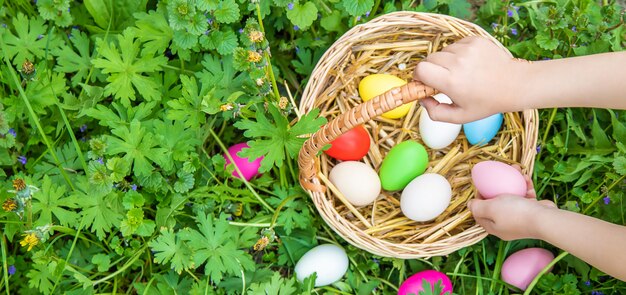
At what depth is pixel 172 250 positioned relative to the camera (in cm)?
169

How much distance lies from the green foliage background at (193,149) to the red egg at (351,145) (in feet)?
0.47

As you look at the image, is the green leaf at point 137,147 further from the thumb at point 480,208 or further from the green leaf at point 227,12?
the thumb at point 480,208

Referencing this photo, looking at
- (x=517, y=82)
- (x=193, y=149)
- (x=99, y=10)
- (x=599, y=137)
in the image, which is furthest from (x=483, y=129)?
(x=99, y=10)

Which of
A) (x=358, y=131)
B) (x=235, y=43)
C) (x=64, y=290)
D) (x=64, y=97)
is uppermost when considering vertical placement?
(x=235, y=43)

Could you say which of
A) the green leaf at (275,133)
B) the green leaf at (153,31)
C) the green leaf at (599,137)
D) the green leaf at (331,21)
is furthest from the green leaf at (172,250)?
the green leaf at (599,137)

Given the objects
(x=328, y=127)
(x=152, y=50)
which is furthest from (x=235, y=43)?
(x=328, y=127)

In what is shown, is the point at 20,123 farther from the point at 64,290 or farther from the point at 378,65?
the point at 378,65

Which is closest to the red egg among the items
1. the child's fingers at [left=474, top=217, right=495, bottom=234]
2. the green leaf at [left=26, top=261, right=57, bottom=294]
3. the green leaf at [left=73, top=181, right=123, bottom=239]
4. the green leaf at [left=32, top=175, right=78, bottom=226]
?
the child's fingers at [left=474, top=217, right=495, bottom=234]

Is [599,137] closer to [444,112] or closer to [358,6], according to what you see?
[444,112]

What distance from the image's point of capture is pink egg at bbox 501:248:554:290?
1841 millimetres

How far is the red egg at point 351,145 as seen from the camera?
6.09 feet

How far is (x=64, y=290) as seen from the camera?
Result: 1.85 metres

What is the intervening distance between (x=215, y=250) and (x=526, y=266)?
883 millimetres

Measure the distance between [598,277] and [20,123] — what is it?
1.79 meters
